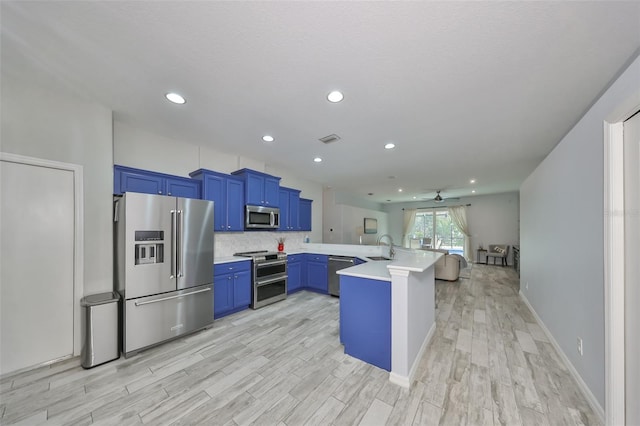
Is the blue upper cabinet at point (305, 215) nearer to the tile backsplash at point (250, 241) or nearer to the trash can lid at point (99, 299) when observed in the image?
the tile backsplash at point (250, 241)

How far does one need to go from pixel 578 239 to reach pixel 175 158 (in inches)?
195

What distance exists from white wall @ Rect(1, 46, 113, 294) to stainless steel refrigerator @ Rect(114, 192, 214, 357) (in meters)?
0.15

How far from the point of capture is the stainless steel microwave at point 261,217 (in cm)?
400

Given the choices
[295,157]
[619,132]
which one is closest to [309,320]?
[295,157]

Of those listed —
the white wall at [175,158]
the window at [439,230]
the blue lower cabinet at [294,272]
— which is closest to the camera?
the white wall at [175,158]

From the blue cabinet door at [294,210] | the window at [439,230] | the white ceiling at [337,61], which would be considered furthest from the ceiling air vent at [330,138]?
the window at [439,230]

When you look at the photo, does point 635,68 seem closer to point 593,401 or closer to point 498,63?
point 498,63

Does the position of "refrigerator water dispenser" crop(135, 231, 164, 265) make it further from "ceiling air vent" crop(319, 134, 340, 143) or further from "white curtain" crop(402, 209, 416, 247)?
"white curtain" crop(402, 209, 416, 247)

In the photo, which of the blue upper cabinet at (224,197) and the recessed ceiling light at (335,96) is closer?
the recessed ceiling light at (335,96)

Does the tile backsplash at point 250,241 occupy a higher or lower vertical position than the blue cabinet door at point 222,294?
higher

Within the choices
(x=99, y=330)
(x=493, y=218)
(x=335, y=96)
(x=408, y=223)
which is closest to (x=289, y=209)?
(x=335, y=96)

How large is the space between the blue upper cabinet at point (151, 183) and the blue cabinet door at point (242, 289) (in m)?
1.45

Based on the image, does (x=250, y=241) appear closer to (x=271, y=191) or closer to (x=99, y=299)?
(x=271, y=191)

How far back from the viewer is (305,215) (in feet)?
18.7
